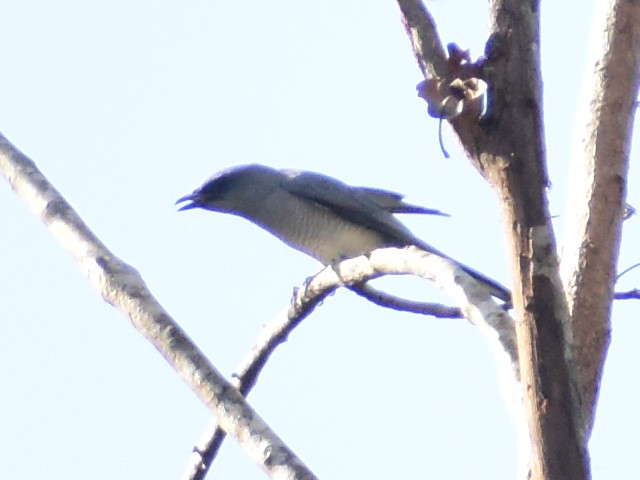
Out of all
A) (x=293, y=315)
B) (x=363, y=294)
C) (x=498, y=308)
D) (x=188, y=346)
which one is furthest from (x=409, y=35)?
(x=363, y=294)

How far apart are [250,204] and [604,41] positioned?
4.15m

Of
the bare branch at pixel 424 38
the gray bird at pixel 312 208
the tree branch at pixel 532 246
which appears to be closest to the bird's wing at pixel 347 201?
the gray bird at pixel 312 208

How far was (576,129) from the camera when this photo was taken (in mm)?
4672

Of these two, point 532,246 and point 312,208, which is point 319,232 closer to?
point 312,208

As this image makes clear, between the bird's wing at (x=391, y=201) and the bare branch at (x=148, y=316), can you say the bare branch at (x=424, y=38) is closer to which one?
the bare branch at (x=148, y=316)

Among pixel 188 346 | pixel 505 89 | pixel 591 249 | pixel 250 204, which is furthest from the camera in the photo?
pixel 250 204

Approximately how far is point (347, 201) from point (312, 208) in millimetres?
235

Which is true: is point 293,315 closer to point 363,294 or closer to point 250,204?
point 363,294

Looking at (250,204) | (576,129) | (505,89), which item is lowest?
(505,89)

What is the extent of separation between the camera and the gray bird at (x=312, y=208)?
318 inches

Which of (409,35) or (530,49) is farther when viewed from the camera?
(409,35)

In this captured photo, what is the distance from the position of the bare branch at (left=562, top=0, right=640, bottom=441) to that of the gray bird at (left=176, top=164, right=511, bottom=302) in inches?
122

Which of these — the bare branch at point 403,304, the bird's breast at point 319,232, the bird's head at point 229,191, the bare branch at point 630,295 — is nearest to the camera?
the bare branch at point 630,295

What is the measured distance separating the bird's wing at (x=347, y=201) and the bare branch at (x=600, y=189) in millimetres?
3377
